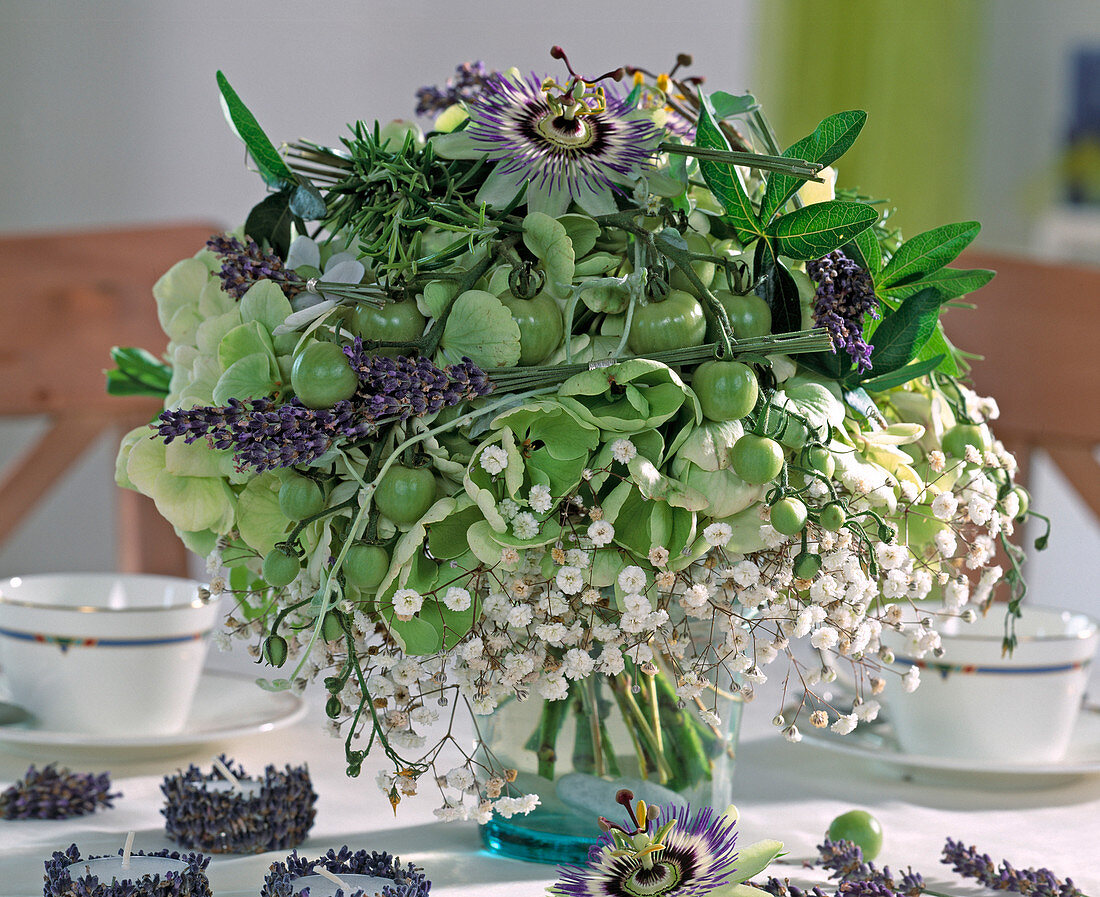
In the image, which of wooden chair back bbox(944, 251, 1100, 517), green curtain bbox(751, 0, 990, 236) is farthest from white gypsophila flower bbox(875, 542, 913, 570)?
green curtain bbox(751, 0, 990, 236)

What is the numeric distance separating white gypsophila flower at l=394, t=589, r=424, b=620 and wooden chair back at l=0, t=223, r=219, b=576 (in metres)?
1.07

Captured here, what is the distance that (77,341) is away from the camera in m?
1.50

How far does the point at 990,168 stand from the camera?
3148 millimetres

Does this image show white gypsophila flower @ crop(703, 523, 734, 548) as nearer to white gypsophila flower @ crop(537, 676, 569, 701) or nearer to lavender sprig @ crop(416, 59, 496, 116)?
white gypsophila flower @ crop(537, 676, 569, 701)

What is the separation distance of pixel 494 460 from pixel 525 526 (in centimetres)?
3

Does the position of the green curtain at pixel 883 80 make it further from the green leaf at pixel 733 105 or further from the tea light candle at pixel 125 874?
the tea light candle at pixel 125 874

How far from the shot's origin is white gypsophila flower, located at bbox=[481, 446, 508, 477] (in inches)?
18.1

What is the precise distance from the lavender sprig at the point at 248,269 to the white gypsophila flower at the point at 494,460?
122 millimetres

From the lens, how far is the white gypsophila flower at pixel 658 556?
463mm

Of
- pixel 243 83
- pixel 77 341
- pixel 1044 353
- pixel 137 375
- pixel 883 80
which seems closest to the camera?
pixel 137 375

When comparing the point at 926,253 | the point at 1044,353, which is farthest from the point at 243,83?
the point at 926,253

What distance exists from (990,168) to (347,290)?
116 inches

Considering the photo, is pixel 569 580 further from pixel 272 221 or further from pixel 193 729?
pixel 193 729

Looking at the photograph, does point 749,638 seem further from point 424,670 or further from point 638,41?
point 638,41
